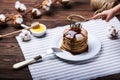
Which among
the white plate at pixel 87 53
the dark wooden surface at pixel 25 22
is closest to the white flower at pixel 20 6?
the dark wooden surface at pixel 25 22

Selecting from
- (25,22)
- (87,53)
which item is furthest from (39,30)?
(87,53)

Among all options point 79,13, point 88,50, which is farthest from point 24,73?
point 79,13

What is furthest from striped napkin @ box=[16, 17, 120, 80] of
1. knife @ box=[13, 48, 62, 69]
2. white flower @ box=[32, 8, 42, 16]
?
white flower @ box=[32, 8, 42, 16]

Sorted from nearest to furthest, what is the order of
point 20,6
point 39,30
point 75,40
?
point 75,40 → point 39,30 → point 20,6

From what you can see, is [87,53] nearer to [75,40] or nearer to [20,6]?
Result: [75,40]

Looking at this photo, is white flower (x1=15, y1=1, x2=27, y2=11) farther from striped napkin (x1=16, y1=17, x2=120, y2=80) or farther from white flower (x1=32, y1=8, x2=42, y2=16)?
striped napkin (x1=16, y1=17, x2=120, y2=80)

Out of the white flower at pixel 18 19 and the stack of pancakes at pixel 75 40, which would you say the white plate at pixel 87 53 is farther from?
the white flower at pixel 18 19

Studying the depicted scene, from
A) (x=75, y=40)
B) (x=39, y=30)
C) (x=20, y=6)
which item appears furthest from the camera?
(x=20, y=6)
